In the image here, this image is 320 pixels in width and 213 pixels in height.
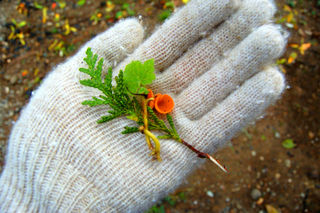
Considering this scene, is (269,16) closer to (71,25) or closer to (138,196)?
(138,196)

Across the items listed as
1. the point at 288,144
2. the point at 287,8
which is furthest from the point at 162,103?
the point at 287,8

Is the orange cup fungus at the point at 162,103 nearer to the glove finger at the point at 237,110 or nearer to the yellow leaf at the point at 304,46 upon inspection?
the glove finger at the point at 237,110

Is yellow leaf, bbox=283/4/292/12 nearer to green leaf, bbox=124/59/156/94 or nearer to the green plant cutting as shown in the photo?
the green plant cutting

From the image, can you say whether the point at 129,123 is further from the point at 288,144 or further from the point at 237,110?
the point at 288,144

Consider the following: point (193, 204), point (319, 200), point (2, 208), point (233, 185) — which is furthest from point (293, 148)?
point (2, 208)

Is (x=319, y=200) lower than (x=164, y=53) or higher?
lower
